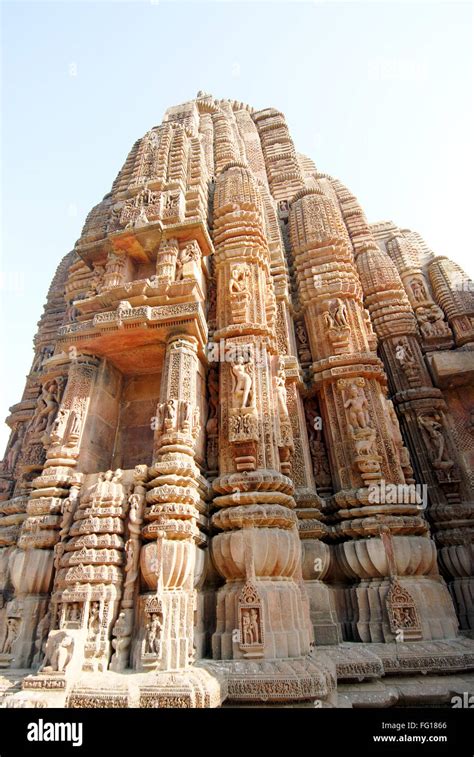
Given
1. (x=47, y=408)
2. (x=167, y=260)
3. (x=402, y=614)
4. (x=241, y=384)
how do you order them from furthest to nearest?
(x=167, y=260) < (x=47, y=408) < (x=241, y=384) < (x=402, y=614)

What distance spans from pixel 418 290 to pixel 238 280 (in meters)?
A: 8.54

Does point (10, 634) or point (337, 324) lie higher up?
point (337, 324)

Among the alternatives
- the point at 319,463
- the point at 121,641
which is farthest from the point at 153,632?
the point at 319,463

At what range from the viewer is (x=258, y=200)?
12656 mm

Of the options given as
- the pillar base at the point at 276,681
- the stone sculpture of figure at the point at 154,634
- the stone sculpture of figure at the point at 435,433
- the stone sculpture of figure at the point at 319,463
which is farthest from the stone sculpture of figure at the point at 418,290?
the stone sculpture of figure at the point at 154,634

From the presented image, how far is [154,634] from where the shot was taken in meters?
5.49

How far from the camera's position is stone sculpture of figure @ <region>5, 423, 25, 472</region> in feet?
36.4

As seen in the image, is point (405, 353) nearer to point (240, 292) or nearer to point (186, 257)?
point (240, 292)

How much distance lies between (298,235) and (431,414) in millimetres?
7494

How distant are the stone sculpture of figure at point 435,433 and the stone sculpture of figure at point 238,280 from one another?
6.50 m

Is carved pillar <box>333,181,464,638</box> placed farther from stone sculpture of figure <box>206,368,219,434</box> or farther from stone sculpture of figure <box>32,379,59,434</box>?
stone sculpture of figure <box>32,379,59,434</box>

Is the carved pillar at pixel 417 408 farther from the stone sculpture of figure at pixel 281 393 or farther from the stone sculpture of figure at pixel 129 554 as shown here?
the stone sculpture of figure at pixel 129 554

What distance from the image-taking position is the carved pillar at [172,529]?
18.1ft

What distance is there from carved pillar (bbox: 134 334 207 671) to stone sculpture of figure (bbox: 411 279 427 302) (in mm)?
10660
